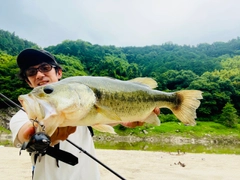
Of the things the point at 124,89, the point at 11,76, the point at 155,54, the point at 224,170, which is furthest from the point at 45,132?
the point at 155,54

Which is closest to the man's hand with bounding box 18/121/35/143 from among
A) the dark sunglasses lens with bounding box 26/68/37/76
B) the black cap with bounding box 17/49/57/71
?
the dark sunglasses lens with bounding box 26/68/37/76

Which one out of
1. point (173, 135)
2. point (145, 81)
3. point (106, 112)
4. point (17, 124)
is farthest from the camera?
point (173, 135)

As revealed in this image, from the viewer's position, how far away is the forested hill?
51000mm

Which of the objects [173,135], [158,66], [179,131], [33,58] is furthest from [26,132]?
[158,66]

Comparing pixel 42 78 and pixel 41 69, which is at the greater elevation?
pixel 41 69

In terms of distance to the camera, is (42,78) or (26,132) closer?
(26,132)

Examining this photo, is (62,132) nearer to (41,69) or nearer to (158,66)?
(41,69)

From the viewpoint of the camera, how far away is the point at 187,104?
9.34ft

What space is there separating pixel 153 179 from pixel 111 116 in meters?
8.69

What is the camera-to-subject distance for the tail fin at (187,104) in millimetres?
2820

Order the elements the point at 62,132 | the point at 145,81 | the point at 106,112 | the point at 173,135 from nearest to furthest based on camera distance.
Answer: the point at 106,112, the point at 62,132, the point at 145,81, the point at 173,135

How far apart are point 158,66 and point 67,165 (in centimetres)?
8612

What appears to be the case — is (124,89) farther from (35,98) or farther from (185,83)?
(185,83)

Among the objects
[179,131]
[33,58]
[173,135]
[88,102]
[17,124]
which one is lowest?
[173,135]
